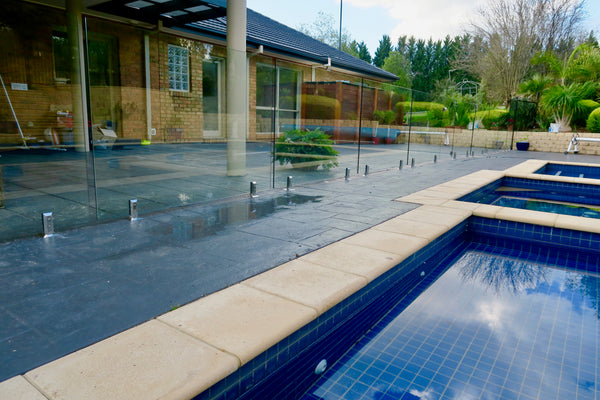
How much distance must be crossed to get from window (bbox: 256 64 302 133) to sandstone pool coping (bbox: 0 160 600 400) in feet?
8.18

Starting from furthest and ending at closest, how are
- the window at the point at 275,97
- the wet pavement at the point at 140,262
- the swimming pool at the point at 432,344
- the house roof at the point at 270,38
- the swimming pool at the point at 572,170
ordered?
the house roof at the point at 270,38
the swimming pool at the point at 572,170
the window at the point at 275,97
the swimming pool at the point at 432,344
the wet pavement at the point at 140,262

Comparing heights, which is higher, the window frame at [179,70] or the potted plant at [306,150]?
the window frame at [179,70]

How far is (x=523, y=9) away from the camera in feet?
64.7

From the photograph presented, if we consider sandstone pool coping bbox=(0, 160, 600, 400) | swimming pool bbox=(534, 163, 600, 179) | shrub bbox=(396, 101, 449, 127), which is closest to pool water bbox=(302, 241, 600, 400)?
sandstone pool coping bbox=(0, 160, 600, 400)

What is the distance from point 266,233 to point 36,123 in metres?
2.09

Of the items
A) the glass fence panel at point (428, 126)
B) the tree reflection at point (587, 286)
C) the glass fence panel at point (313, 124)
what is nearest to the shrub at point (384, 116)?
the glass fence panel at point (428, 126)

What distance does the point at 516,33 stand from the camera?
Answer: 1967cm

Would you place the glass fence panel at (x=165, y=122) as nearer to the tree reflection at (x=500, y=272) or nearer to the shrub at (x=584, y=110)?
the tree reflection at (x=500, y=272)

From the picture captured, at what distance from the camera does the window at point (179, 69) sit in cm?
390

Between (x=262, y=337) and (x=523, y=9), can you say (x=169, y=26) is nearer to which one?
(x=262, y=337)

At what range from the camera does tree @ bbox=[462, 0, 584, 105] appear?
19.3 meters

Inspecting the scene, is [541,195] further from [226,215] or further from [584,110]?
[584,110]

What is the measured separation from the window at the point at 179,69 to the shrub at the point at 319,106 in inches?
86.1

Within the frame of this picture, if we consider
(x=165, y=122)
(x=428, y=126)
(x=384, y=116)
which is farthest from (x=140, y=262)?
(x=428, y=126)
